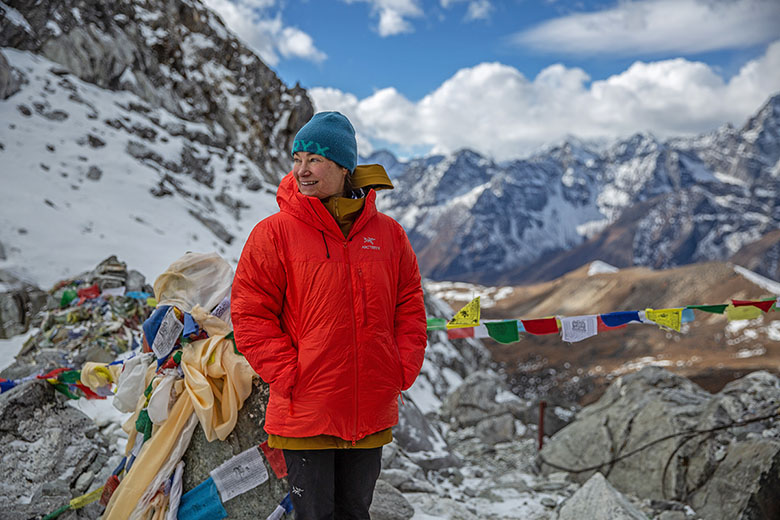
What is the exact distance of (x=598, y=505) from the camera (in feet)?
13.1

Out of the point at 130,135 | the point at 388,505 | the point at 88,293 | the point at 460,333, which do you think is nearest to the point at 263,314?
the point at 388,505

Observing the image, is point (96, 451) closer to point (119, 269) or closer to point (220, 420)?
point (220, 420)

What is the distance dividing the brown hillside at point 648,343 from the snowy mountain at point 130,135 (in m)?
26.0

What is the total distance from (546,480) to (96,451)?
5.55m

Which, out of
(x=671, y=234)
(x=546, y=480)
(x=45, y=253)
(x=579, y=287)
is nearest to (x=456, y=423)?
(x=546, y=480)

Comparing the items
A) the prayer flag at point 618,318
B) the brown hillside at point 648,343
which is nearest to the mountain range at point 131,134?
the prayer flag at point 618,318

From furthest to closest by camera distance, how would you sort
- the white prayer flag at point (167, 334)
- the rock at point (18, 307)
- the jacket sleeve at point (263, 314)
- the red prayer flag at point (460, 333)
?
the rock at point (18, 307)
the red prayer flag at point (460, 333)
the white prayer flag at point (167, 334)
the jacket sleeve at point (263, 314)

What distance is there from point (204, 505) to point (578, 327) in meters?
3.85

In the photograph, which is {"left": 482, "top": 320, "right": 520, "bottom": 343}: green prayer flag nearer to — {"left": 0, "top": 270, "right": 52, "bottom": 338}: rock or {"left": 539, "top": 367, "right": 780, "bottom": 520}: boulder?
{"left": 539, "top": 367, "right": 780, "bottom": 520}: boulder

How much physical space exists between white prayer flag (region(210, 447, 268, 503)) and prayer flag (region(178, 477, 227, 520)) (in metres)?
0.04

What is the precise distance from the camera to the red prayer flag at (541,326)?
5168 mm

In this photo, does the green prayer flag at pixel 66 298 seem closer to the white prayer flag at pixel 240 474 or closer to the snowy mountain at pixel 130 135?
the snowy mountain at pixel 130 135

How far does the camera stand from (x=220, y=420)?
316 centimetres

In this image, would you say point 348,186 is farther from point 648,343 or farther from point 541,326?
point 648,343
